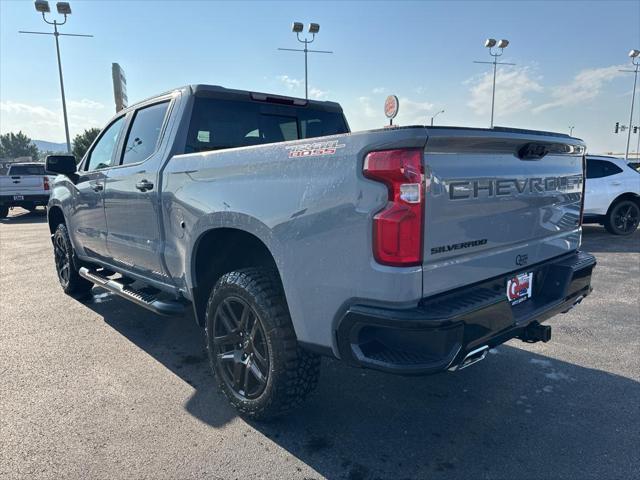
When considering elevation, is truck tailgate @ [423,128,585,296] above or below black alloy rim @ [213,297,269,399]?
above

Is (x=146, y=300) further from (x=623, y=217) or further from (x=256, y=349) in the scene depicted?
(x=623, y=217)

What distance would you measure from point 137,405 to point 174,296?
0.82 m

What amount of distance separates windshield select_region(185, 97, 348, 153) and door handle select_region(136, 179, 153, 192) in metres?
0.40

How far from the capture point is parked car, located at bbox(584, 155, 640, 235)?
930 cm

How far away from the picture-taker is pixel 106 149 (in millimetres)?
Answer: 4488

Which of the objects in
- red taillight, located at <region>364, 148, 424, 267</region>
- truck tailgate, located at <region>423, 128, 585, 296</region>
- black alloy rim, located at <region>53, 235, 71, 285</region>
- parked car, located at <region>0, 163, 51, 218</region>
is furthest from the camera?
parked car, located at <region>0, 163, 51, 218</region>

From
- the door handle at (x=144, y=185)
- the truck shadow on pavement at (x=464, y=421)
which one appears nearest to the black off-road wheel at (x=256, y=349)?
the truck shadow on pavement at (x=464, y=421)

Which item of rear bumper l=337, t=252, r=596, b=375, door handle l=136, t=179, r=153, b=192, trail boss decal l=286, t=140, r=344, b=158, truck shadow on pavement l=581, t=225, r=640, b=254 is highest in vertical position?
trail boss decal l=286, t=140, r=344, b=158

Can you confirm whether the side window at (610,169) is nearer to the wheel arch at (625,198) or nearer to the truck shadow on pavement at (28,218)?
the wheel arch at (625,198)

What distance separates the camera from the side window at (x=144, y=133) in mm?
3576

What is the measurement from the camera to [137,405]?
2.94m

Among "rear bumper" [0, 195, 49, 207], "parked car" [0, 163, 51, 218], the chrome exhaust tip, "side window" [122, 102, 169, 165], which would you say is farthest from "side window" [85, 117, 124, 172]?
"rear bumper" [0, 195, 49, 207]

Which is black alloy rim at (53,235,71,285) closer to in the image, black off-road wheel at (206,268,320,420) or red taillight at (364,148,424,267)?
black off-road wheel at (206,268,320,420)

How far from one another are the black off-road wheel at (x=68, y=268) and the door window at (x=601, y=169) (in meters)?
9.61
